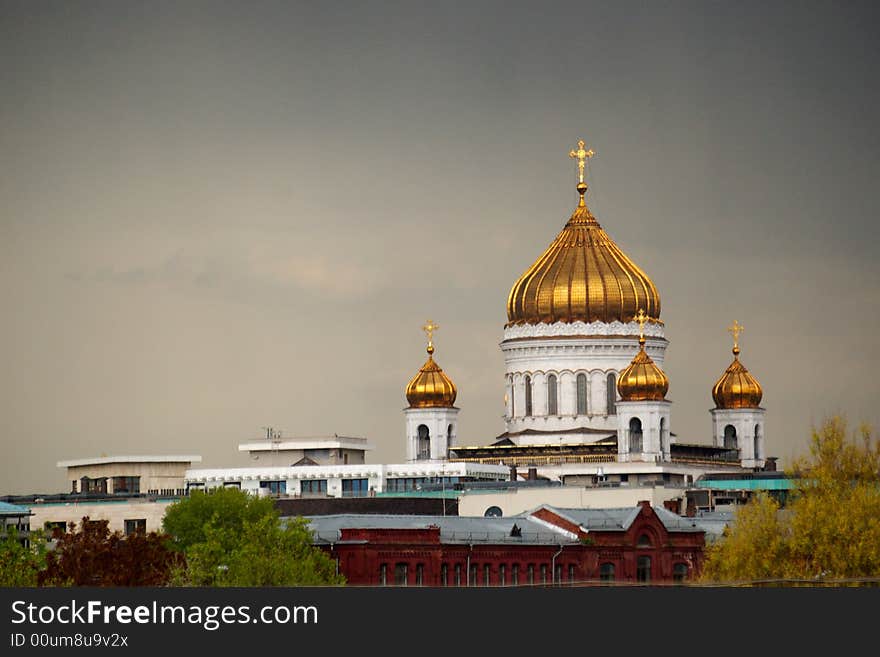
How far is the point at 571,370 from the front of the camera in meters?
126

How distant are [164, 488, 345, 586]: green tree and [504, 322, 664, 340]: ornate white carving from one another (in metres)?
34.8

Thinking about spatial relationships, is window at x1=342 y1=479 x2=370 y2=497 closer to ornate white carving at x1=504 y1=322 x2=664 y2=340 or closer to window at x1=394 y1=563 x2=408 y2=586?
ornate white carving at x1=504 y1=322 x2=664 y2=340

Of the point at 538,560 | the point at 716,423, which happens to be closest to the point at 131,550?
the point at 538,560

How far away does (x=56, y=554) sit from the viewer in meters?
79.6

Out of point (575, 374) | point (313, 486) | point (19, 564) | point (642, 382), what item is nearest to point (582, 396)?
point (575, 374)

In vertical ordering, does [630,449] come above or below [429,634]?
above

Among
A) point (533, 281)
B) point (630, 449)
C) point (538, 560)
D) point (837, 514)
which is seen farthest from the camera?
point (533, 281)

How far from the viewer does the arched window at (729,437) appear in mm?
125125

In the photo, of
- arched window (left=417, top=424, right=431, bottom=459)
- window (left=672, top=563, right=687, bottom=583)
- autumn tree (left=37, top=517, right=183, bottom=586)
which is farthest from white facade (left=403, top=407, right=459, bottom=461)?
autumn tree (left=37, top=517, right=183, bottom=586)

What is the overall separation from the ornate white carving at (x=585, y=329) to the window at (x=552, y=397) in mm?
1893

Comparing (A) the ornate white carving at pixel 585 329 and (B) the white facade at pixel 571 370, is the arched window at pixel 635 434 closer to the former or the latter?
(B) the white facade at pixel 571 370

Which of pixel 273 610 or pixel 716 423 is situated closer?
pixel 273 610

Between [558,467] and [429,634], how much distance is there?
2801 inches

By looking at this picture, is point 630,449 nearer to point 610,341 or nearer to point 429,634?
point 610,341
